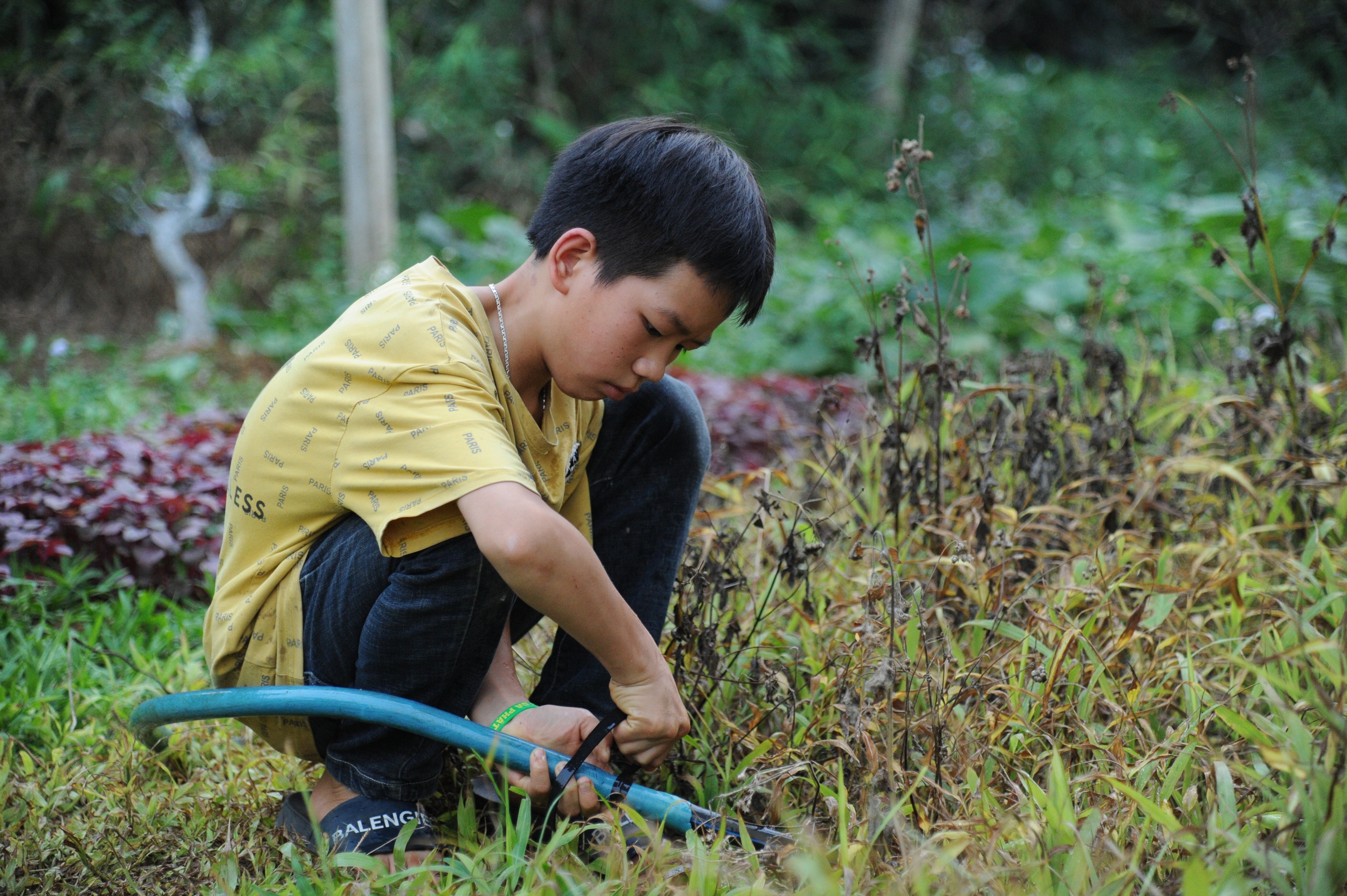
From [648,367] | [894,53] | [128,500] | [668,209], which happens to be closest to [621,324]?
[648,367]

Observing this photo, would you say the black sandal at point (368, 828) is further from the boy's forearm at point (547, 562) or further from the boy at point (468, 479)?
the boy's forearm at point (547, 562)

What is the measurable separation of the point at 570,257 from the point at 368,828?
0.85m

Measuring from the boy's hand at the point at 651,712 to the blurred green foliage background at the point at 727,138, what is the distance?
85 cm

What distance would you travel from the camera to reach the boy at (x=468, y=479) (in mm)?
1239

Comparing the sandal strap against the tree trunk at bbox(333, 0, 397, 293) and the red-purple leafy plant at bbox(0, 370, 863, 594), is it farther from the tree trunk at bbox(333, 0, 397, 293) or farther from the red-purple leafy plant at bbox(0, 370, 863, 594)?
the tree trunk at bbox(333, 0, 397, 293)

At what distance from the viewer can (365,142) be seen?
18.5 ft

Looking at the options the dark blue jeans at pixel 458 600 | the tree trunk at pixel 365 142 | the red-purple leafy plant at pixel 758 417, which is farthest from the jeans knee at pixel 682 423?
the tree trunk at pixel 365 142

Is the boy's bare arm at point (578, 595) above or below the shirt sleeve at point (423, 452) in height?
below

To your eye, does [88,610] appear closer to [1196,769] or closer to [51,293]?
[1196,769]

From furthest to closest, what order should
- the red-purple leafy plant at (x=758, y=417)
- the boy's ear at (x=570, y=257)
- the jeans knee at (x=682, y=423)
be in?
the red-purple leafy plant at (x=758, y=417)
the jeans knee at (x=682, y=423)
the boy's ear at (x=570, y=257)

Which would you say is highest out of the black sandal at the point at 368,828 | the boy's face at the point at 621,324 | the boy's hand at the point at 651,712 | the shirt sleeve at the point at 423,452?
the boy's face at the point at 621,324

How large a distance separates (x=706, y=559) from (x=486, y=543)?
20.9 inches

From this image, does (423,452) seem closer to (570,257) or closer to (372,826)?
(570,257)

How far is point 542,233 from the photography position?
1.54 meters
